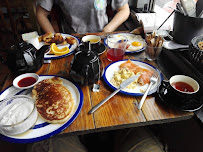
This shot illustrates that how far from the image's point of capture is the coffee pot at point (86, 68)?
0.89 metres

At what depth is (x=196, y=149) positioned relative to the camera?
0.97 m

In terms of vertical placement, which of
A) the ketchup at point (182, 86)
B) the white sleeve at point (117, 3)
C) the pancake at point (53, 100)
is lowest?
the pancake at point (53, 100)

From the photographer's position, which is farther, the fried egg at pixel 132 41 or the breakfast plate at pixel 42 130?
the fried egg at pixel 132 41

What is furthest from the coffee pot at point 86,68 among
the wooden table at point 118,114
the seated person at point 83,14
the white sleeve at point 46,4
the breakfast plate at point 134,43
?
the white sleeve at point 46,4

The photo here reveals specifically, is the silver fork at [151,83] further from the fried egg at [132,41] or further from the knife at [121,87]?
the fried egg at [132,41]

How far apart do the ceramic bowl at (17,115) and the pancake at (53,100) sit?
6 centimetres

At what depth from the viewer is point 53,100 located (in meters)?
0.83

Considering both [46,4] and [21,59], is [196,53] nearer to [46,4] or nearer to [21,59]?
[21,59]

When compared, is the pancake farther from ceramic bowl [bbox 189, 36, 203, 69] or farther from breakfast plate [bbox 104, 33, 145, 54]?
ceramic bowl [bbox 189, 36, 203, 69]

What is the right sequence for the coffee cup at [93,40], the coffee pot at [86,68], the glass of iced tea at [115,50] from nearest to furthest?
the coffee pot at [86,68]
the glass of iced tea at [115,50]
the coffee cup at [93,40]

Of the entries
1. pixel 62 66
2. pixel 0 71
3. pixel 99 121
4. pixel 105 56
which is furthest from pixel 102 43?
pixel 0 71

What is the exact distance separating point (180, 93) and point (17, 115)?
0.81 m

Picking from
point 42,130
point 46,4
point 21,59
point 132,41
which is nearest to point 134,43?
point 132,41

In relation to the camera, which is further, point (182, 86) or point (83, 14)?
point (83, 14)
